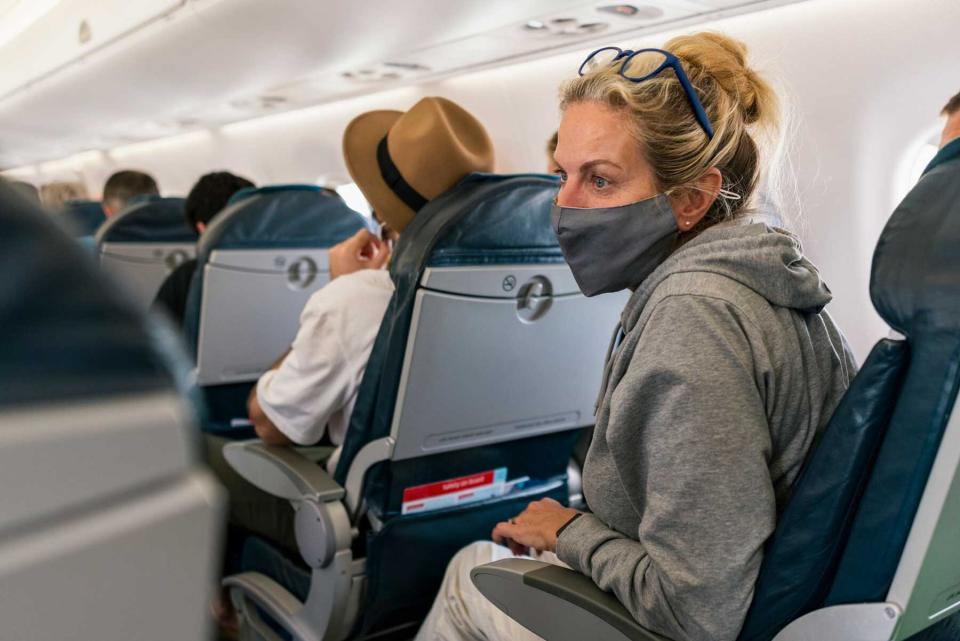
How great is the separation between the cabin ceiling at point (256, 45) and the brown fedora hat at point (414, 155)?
36.9 inches

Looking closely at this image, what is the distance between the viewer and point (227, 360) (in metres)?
3.44

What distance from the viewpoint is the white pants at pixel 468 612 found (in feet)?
5.86

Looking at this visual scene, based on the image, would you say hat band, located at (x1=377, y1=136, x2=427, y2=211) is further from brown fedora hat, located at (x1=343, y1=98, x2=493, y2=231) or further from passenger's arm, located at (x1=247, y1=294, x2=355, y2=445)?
passenger's arm, located at (x1=247, y1=294, x2=355, y2=445)

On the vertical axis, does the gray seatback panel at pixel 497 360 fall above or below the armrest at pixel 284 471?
above

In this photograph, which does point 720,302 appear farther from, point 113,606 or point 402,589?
point 402,589

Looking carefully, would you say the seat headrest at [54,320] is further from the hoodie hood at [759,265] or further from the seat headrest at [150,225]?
the seat headrest at [150,225]

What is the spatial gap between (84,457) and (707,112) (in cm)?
134

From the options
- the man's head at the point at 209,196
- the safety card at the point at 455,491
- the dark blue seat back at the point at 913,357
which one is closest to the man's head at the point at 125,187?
the man's head at the point at 209,196

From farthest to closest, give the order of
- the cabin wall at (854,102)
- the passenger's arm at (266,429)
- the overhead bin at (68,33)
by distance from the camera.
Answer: the overhead bin at (68,33)
the cabin wall at (854,102)
the passenger's arm at (266,429)

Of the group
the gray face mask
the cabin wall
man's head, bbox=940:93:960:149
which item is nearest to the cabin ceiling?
the cabin wall

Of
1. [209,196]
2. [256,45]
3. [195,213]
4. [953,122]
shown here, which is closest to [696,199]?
[953,122]

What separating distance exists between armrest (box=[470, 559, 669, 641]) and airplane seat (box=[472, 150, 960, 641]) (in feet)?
0.21

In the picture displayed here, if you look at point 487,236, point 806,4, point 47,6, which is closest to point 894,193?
point 806,4

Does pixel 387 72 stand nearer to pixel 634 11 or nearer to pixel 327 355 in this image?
pixel 634 11
